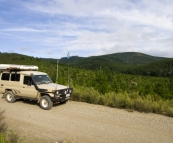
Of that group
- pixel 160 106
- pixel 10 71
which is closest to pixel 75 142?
pixel 160 106

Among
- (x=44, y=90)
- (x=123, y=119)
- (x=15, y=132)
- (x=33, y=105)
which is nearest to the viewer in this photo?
(x=15, y=132)

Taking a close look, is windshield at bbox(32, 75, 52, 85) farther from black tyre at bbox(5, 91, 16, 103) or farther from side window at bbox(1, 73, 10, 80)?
side window at bbox(1, 73, 10, 80)

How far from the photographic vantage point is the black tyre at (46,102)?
930cm

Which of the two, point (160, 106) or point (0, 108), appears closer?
A: point (160, 106)

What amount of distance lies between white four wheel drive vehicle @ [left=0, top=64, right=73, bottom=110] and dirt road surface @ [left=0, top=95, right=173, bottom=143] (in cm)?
56

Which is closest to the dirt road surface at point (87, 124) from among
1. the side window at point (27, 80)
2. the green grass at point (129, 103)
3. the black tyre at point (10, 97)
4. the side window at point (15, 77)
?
the green grass at point (129, 103)

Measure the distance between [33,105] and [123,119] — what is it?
5165 millimetres

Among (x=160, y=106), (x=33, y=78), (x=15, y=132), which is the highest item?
(x=33, y=78)

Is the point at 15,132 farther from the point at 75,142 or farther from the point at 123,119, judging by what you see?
the point at 123,119

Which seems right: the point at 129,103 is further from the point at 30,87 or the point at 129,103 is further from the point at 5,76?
the point at 5,76

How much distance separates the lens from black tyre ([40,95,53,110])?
9303 mm

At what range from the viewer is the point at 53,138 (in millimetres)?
6062

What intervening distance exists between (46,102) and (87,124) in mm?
3114

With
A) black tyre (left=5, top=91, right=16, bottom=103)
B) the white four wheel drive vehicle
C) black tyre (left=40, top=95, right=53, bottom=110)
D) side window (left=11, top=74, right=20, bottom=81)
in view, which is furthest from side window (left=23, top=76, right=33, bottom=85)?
black tyre (left=40, top=95, right=53, bottom=110)
